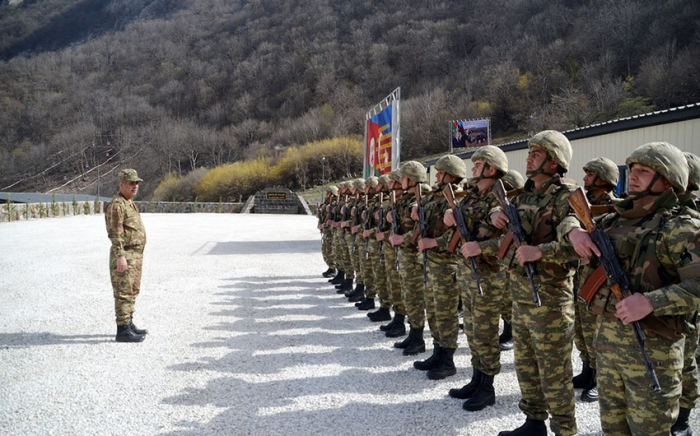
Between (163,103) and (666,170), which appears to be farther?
(163,103)

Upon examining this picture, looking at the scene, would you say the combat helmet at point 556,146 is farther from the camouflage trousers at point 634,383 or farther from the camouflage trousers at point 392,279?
the camouflage trousers at point 392,279

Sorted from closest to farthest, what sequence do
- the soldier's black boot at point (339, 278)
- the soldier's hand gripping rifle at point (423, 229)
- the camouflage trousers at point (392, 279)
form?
1. the soldier's hand gripping rifle at point (423, 229)
2. the camouflage trousers at point (392, 279)
3. the soldier's black boot at point (339, 278)

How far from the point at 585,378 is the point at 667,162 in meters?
2.54

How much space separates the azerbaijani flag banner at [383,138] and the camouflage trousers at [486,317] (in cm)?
884

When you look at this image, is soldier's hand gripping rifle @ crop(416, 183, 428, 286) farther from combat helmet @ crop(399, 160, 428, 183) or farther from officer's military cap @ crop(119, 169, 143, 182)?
officer's military cap @ crop(119, 169, 143, 182)

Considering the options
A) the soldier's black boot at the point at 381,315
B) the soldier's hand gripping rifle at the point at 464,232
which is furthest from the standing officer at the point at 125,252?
the soldier's hand gripping rifle at the point at 464,232

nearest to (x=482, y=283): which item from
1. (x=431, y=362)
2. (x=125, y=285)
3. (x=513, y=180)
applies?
(x=431, y=362)

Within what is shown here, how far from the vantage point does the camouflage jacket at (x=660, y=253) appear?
7.00 feet

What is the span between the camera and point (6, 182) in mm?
80688

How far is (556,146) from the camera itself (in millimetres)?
3223

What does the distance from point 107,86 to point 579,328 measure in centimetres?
12657

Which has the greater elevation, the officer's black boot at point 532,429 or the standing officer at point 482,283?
the standing officer at point 482,283

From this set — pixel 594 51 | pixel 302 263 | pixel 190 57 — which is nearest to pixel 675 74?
pixel 594 51

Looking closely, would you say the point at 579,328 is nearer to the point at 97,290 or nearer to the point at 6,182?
the point at 97,290
